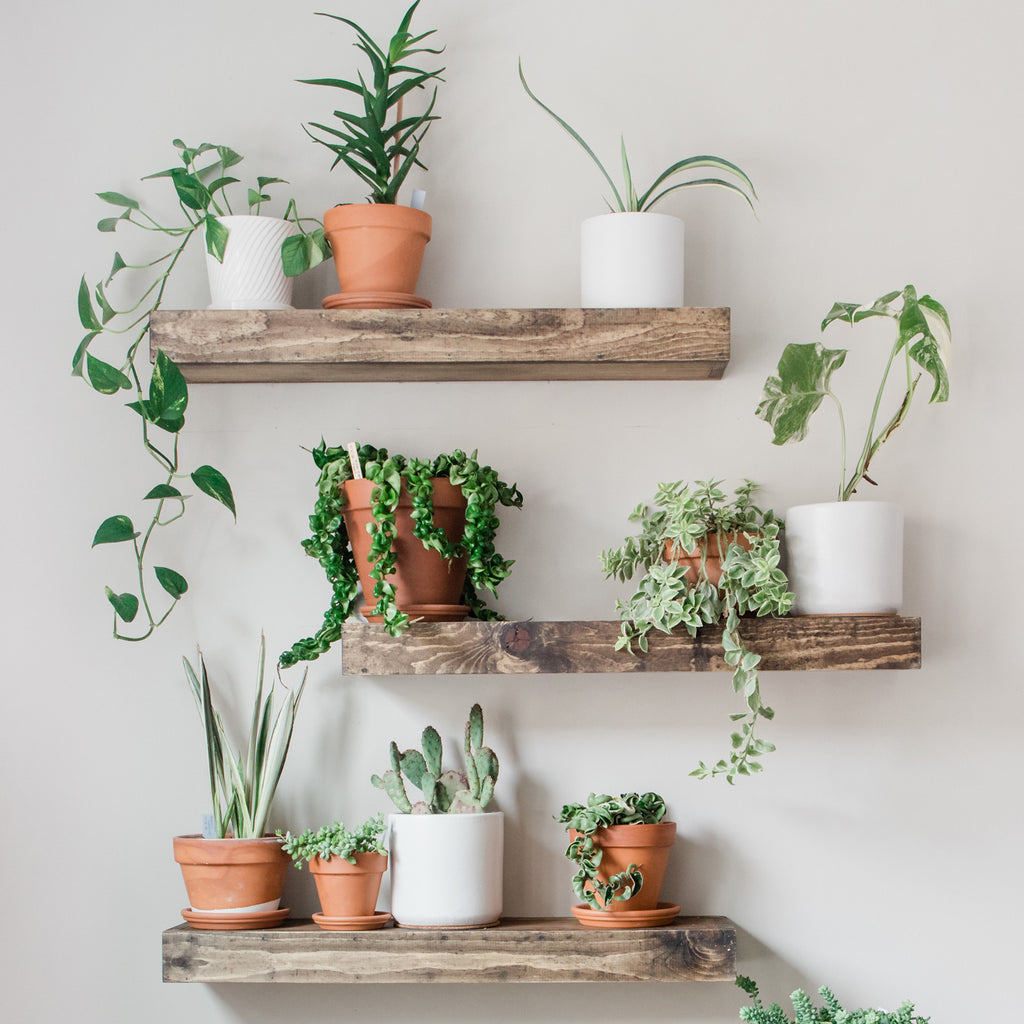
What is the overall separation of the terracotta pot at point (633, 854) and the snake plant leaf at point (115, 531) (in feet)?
2.25

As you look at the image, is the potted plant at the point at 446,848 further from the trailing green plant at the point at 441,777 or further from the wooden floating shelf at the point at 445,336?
the wooden floating shelf at the point at 445,336

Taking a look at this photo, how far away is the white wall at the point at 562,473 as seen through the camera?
4.72 feet

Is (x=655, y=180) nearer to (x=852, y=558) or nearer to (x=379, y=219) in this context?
(x=379, y=219)

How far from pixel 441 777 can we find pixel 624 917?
0.29m

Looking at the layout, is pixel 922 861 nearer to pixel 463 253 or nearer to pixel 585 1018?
pixel 585 1018

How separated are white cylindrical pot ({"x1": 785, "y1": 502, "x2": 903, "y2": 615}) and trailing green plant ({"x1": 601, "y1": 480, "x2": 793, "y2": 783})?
1.9 inches

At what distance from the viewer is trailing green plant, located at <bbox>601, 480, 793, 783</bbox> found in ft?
4.17

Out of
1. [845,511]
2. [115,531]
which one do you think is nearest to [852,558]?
[845,511]

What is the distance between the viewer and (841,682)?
4.80 ft

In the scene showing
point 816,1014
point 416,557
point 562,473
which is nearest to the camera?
point 816,1014

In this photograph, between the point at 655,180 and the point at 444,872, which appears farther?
the point at 655,180

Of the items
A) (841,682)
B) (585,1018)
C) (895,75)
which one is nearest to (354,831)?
(585,1018)

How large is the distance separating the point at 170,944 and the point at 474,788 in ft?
1.35

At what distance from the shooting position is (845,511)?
132 centimetres
